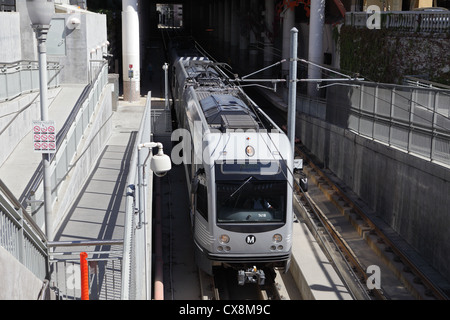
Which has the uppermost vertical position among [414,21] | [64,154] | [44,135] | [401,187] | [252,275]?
[414,21]

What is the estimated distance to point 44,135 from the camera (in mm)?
10406

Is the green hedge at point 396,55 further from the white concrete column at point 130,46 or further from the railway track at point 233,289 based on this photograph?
the railway track at point 233,289

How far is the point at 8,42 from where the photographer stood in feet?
71.1

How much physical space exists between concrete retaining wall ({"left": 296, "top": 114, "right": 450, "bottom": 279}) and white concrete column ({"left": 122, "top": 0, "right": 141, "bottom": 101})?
1426 centimetres

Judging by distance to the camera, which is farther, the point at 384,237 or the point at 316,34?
the point at 316,34

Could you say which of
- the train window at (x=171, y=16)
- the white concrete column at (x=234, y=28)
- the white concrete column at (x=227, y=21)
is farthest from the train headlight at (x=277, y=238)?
the train window at (x=171, y=16)

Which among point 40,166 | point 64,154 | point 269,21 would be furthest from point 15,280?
point 269,21

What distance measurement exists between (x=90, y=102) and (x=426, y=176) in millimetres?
10205

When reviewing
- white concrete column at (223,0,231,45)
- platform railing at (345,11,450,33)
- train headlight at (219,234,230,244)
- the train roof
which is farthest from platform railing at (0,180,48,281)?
white concrete column at (223,0,231,45)

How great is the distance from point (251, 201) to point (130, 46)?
2599 cm

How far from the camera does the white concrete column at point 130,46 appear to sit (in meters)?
37.3

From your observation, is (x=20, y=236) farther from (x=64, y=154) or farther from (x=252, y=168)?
(x=252, y=168)

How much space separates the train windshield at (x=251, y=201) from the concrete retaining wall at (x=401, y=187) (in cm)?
502

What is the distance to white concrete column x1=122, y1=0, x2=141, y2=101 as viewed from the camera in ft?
122
